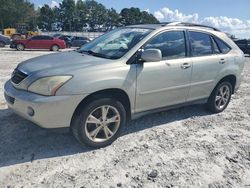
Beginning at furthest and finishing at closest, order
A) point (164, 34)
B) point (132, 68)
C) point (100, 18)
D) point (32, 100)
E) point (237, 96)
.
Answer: point (100, 18) < point (237, 96) < point (164, 34) < point (132, 68) < point (32, 100)

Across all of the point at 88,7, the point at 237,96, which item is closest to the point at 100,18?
the point at 88,7

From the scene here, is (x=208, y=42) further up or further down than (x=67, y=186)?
further up

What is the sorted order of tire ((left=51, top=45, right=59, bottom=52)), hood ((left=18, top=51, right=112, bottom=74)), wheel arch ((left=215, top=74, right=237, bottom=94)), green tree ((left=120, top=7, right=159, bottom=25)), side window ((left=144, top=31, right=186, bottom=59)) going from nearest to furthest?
hood ((left=18, top=51, right=112, bottom=74)), side window ((left=144, top=31, right=186, bottom=59)), wheel arch ((left=215, top=74, right=237, bottom=94)), tire ((left=51, top=45, right=59, bottom=52)), green tree ((left=120, top=7, right=159, bottom=25))

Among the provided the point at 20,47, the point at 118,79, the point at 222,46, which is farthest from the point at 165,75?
the point at 20,47

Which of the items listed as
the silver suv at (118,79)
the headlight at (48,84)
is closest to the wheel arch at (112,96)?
the silver suv at (118,79)

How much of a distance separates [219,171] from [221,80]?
2446mm

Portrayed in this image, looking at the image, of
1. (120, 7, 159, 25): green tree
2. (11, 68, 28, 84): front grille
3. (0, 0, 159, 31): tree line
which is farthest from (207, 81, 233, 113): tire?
(120, 7, 159, 25): green tree

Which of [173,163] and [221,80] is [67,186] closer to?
[173,163]

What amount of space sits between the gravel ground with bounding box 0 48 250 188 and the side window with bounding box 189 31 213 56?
50.1 inches

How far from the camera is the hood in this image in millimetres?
3902

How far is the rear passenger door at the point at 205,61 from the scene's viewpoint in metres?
5.12

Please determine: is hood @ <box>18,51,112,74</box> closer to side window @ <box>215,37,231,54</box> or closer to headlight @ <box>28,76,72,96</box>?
headlight @ <box>28,76,72,96</box>

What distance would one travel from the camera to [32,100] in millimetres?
3682

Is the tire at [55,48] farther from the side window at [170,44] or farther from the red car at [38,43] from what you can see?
the side window at [170,44]
